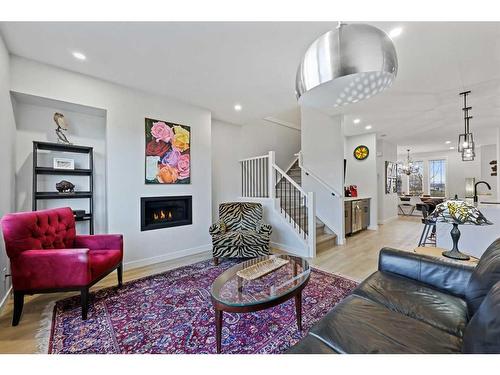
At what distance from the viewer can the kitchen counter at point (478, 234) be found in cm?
279

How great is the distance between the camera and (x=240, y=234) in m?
3.33

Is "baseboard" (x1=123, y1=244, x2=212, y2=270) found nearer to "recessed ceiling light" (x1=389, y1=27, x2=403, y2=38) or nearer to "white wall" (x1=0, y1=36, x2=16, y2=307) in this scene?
"white wall" (x1=0, y1=36, x2=16, y2=307)

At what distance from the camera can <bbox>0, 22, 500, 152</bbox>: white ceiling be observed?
2068 mm

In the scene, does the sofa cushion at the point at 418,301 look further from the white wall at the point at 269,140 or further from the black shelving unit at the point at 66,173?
the white wall at the point at 269,140

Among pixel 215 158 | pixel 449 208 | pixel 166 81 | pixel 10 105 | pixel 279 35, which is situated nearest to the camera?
pixel 449 208

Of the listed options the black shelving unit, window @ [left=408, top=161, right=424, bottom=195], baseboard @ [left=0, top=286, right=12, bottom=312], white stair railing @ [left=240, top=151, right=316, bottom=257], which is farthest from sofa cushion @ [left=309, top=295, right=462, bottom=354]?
window @ [left=408, top=161, right=424, bottom=195]

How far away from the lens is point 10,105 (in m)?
2.47

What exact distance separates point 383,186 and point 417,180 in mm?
4916

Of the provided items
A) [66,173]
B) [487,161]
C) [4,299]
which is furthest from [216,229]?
[487,161]

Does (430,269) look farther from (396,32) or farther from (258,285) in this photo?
(396,32)

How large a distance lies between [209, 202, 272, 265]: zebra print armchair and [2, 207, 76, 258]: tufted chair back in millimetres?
1754
